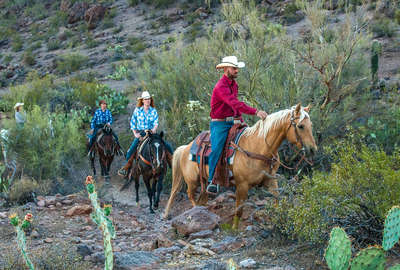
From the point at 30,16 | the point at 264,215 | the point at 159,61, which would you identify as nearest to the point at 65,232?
the point at 264,215

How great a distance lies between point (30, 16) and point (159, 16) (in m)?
17.2

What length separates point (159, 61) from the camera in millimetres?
19594

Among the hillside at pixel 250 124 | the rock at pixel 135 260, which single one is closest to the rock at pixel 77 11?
the hillside at pixel 250 124

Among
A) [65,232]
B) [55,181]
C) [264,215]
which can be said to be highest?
[264,215]

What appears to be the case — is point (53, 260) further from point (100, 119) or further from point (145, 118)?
point (100, 119)

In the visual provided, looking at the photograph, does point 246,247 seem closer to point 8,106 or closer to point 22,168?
point 22,168

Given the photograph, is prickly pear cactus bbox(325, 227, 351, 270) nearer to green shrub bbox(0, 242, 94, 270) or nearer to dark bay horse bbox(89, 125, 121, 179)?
green shrub bbox(0, 242, 94, 270)

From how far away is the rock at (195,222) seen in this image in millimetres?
7207

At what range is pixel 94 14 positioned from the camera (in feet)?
134

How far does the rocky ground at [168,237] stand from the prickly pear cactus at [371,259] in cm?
106

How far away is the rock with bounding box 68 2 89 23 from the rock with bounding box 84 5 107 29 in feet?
4.22

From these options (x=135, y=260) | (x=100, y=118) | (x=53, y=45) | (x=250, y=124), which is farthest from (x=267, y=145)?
(x=53, y=45)

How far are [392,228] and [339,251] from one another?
562mm

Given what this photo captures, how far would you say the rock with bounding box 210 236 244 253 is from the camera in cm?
630
